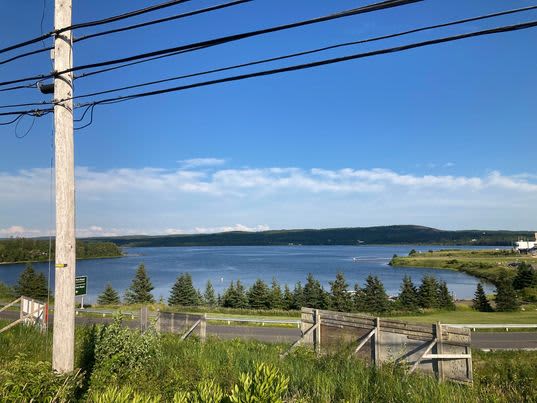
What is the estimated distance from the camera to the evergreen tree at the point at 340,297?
149 ft

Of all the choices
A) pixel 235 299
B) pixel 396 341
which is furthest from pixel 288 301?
pixel 396 341

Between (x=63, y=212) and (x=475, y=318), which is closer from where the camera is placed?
(x=63, y=212)

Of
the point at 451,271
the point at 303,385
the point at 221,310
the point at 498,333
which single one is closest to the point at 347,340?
the point at 303,385

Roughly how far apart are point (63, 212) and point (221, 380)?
3598 mm

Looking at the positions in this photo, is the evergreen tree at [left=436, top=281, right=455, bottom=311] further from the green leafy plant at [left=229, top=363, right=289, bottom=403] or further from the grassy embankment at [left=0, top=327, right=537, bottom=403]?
the green leafy plant at [left=229, top=363, right=289, bottom=403]

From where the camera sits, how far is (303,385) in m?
6.44

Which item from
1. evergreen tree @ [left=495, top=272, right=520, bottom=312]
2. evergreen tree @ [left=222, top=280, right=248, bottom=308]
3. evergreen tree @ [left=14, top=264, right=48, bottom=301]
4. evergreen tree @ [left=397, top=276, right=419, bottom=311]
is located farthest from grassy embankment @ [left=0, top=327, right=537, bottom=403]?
evergreen tree @ [left=14, top=264, right=48, bottom=301]

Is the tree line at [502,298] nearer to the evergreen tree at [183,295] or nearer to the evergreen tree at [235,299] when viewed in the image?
the evergreen tree at [235,299]

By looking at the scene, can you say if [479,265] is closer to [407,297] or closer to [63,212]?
[407,297]

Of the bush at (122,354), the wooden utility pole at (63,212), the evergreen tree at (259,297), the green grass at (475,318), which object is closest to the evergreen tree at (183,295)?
the evergreen tree at (259,297)

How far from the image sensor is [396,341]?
11273mm

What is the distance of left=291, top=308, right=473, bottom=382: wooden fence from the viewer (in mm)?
10328

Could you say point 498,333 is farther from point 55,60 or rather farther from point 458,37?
point 55,60

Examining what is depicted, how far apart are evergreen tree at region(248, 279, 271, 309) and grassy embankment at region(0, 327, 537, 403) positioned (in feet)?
125
